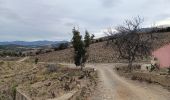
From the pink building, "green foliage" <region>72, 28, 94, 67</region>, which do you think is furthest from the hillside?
the pink building

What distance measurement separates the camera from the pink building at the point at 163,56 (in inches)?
1914

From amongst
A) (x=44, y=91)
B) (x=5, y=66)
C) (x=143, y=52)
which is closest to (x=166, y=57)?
(x=143, y=52)

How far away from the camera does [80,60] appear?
5978cm

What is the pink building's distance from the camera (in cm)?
4862

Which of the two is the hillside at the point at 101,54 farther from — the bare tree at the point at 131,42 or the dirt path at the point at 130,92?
the dirt path at the point at 130,92

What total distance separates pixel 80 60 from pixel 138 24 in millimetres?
12447

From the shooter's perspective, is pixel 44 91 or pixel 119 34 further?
pixel 119 34

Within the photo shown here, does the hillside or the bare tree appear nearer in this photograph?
the bare tree

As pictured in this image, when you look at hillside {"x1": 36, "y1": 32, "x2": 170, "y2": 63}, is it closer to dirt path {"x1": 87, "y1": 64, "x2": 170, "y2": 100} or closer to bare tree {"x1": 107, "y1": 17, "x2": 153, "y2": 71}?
bare tree {"x1": 107, "y1": 17, "x2": 153, "y2": 71}

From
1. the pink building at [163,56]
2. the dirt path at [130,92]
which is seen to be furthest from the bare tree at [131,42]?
the dirt path at [130,92]

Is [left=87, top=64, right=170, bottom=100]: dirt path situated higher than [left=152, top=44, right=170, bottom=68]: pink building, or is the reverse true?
[left=152, top=44, right=170, bottom=68]: pink building

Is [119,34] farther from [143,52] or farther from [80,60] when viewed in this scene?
[80,60]

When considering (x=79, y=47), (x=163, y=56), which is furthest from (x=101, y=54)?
(x=163, y=56)

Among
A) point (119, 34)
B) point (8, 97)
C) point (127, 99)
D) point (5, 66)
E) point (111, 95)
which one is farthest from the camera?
point (5, 66)
